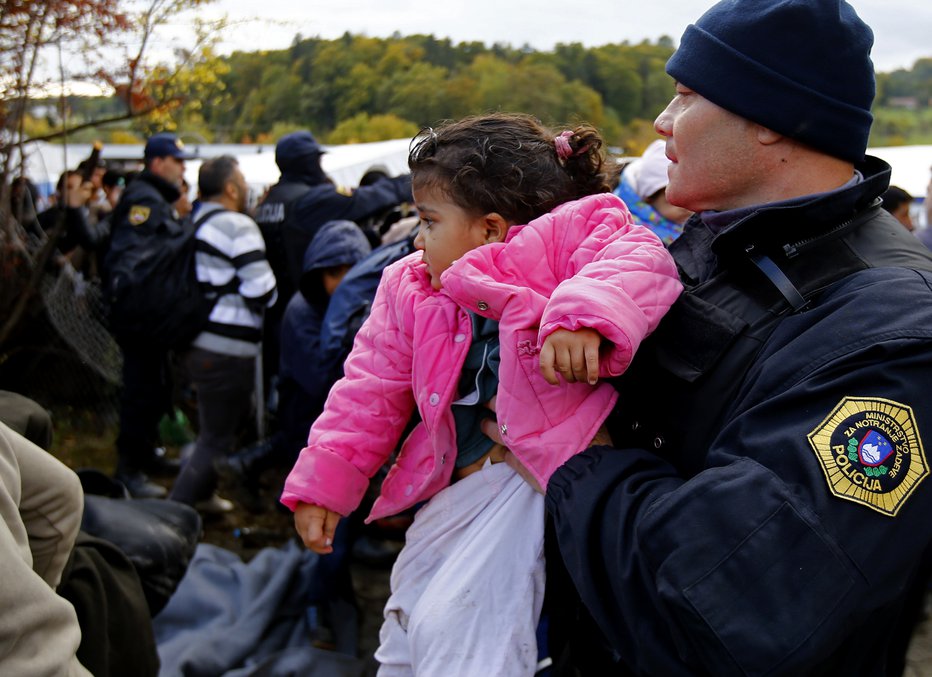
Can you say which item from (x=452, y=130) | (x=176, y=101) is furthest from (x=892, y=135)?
(x=452, y=130)

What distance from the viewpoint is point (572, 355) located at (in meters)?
1.32

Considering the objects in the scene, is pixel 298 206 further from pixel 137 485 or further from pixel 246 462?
pixel 137 485

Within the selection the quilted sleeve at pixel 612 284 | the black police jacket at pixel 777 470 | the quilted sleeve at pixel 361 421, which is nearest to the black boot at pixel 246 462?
the quilted sleeve at pixel 361 421

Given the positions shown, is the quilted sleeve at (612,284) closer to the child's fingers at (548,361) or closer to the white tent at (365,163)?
the child's fingers at (548,361)

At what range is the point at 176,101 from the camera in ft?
18.6

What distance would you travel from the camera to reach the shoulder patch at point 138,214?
15.6 ft

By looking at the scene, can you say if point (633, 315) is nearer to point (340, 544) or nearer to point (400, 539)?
point (340, 544)

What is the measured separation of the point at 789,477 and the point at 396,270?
1.09 m

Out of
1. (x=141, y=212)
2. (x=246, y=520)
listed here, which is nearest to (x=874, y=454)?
(x=246, y=520)

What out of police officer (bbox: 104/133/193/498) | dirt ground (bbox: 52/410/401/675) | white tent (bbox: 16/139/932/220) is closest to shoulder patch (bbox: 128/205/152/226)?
police officer (bbox: 104/133/193/498)

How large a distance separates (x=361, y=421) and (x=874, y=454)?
1.05 meters

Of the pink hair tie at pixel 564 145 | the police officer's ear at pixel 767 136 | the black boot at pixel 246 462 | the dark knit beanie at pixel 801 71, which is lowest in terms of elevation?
the black boot at pixel 246 462

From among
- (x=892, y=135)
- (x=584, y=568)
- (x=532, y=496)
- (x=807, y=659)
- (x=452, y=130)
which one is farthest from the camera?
(x=892, y=135)

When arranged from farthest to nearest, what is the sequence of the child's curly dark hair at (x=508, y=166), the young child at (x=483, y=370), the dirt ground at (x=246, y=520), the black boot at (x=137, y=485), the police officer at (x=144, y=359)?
the black boot at (x=137, y=485), the police officer at (x=144, y=359), the dirt ground at (x=246, y=520), the child's curly dark hair at (x=508, y=166), the young child at (x=483, y=370)
